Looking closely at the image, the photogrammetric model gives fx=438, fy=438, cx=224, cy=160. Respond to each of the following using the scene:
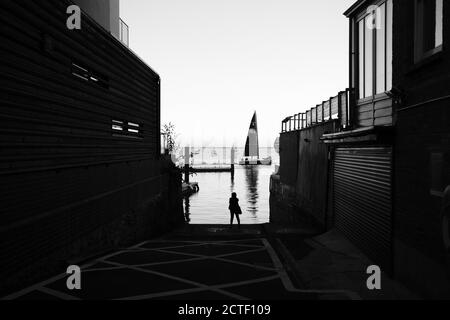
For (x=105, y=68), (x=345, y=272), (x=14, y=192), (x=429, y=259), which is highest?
(x=105, y=68)

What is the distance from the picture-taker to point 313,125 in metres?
21.3

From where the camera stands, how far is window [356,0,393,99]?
1131 cm

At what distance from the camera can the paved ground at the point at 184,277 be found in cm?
796

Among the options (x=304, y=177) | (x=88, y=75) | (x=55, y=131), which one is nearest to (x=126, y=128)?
(x=88, y=75)

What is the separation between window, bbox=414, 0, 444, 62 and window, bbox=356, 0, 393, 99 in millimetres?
2130

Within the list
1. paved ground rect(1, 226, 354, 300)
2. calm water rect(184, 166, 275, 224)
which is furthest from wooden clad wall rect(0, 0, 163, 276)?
calm water rect(184, 166, 275, 224)

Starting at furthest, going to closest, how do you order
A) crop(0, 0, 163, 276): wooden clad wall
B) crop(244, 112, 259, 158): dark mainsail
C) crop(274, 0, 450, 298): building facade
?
1. crop(244, 112, 259, 158): dark mainsail
2. crop(0, 0, 163, 276): wooden clad wall
3. crop(274, 0, 450, 298): building facade

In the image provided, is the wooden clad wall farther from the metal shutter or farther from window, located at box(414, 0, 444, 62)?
window, located at box(414, 0, 444, 62)

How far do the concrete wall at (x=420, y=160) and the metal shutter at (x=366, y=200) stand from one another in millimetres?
667
